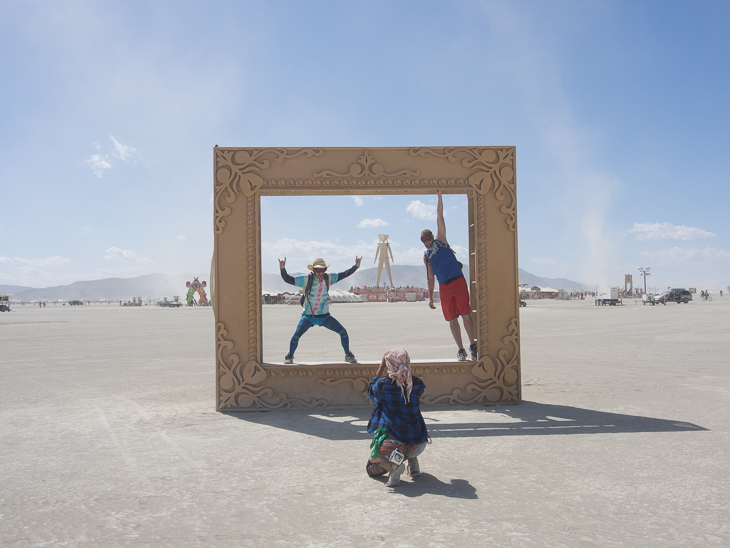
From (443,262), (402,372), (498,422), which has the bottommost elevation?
(498,422)

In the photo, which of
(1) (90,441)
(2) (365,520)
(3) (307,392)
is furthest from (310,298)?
(2) (365,520)

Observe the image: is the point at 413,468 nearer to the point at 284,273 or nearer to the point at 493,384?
the point at 493,384

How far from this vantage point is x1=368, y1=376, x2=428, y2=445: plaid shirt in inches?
165

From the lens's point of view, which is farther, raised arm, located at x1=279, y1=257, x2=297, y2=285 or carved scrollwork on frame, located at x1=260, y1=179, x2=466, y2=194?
raised arm, located at x1=279, y1=257, x2=297, y2=285

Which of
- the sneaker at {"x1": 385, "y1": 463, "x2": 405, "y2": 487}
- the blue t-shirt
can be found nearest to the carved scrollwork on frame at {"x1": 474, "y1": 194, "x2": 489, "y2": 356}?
the blue t-shirt

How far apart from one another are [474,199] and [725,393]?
14.3 ft

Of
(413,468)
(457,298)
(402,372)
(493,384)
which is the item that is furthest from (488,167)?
(413,468)

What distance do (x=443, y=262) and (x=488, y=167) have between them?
145 centimetres

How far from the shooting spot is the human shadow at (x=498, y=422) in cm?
562

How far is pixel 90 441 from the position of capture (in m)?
5.42

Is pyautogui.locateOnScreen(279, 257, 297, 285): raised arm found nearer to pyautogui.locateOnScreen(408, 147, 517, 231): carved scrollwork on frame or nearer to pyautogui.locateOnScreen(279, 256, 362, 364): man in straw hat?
pyautogui.locateOnScreen(279, 256, 362, 364): man in straw hat

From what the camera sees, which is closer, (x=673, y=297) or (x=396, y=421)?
(x=396, y=421)

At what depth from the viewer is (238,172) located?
7289mm

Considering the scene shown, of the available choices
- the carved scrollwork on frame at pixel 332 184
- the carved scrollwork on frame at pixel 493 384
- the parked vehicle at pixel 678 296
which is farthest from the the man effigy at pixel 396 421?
the parked vehicle at pixel 678 296
